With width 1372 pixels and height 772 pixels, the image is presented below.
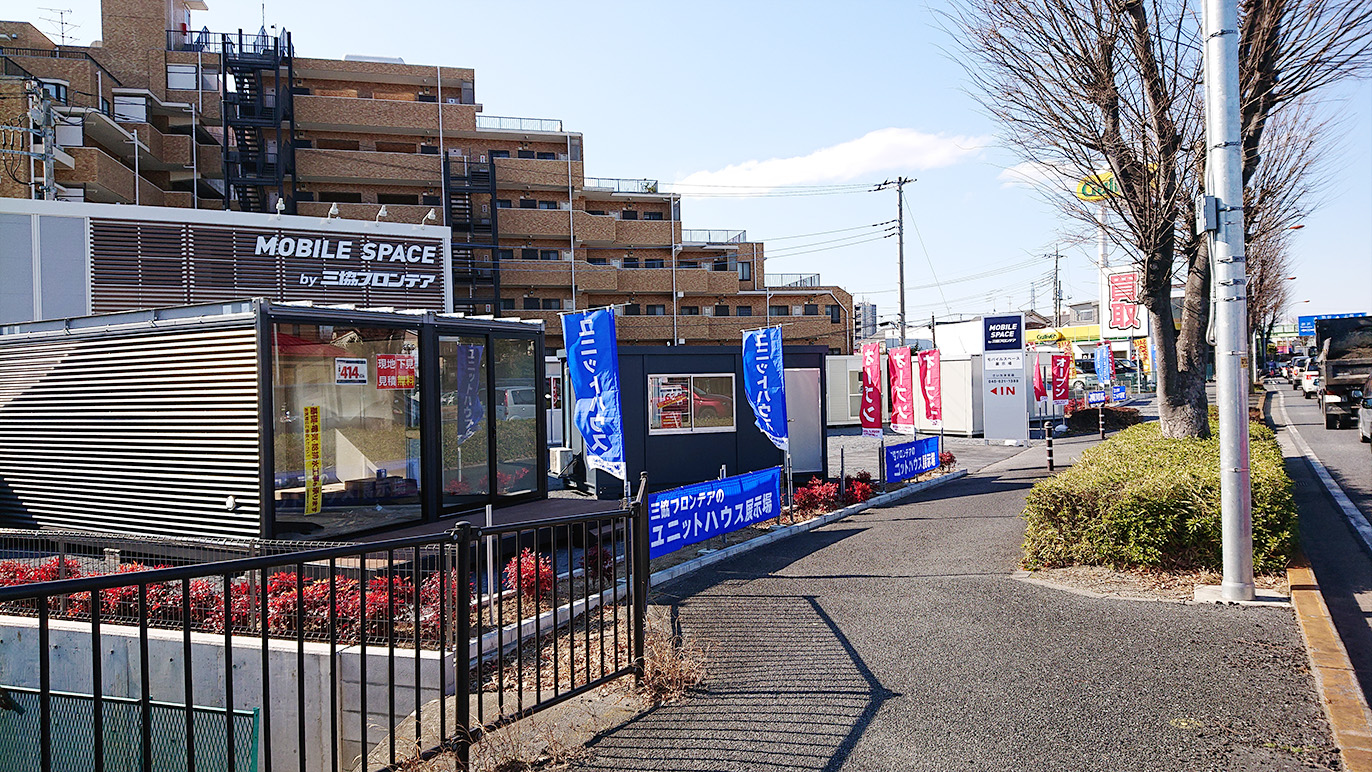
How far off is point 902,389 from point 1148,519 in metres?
11.9

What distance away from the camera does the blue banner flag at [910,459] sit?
46.7 ft

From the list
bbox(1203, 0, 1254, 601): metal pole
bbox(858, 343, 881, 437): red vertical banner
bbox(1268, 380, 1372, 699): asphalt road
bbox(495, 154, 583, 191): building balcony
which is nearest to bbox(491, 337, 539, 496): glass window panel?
bbox(858, 343, 881, 437): red vertical banner

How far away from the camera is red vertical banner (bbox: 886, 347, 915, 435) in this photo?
18.6m

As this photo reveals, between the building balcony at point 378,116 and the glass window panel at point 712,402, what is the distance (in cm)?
3472

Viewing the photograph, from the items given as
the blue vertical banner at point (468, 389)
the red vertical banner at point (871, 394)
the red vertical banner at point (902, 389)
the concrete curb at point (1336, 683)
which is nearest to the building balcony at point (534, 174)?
the red vertical banner at point (902, 389)

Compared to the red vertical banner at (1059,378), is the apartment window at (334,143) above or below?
above

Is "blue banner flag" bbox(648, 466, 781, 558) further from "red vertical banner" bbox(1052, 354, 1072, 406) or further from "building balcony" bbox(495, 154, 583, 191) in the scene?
"building balcony" bbox(495, 154, 583, 191)

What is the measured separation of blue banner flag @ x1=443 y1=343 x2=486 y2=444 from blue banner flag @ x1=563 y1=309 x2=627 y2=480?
1.23 meters

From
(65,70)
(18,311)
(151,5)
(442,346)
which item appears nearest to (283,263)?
(18,311)

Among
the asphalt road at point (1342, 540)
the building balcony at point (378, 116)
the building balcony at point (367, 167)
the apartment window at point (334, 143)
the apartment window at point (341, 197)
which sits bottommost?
the asphalt road at point (1342, 540)

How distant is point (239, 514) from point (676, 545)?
4.37 m

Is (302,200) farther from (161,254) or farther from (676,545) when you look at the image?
(676,545)

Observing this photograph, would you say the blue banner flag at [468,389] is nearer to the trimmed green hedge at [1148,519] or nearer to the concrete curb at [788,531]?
the concrete curb at [788,531]

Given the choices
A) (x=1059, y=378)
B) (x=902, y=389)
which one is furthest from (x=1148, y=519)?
(x=1059, y=378)
